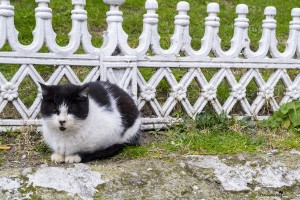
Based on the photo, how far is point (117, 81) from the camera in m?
5.34

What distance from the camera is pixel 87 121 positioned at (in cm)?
449

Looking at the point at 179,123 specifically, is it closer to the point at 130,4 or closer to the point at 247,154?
the point at 247,154

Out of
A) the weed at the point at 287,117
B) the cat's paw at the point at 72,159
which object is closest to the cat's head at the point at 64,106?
the cat's paw at the point at 72,159

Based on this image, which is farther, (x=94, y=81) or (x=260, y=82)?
(x=260, y=82)

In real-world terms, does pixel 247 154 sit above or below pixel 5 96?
below

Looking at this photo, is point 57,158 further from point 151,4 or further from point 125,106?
point 151,4

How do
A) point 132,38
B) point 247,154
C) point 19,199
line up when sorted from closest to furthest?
point 19,199, point 247,154, point 132,38

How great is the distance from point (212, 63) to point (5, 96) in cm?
199

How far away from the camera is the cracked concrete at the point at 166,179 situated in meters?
4.11

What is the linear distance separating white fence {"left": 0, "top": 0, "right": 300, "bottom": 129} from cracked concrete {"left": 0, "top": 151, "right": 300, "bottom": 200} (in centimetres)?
90

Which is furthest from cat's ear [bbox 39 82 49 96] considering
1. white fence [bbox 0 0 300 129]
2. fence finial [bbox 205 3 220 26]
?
fence finial [bbox 205 3 220 26]

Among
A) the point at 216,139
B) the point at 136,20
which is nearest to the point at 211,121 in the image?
the point at 216,139

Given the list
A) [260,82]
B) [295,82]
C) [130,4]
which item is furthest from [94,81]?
[130,4]

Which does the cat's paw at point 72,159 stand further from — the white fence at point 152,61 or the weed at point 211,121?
the weed at point 211,121
